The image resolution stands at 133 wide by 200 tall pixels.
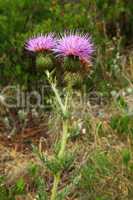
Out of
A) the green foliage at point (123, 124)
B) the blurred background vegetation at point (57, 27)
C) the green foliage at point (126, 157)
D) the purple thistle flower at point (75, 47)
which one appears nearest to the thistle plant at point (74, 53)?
the purple thistle flower at point (75, 47)

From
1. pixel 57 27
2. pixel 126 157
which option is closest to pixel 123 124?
pixel 126 157

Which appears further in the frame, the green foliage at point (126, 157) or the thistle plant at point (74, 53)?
the green foliage at point (126, 157)

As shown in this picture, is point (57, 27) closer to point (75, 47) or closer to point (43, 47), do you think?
point (43, 47)

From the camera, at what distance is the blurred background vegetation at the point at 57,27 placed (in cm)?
505

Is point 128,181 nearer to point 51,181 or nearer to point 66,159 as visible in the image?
point 51,181

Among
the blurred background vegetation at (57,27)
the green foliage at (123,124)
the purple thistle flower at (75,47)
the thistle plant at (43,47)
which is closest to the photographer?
the purple thistle flower at (75,47)

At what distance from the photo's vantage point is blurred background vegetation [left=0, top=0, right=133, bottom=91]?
16.6 ft

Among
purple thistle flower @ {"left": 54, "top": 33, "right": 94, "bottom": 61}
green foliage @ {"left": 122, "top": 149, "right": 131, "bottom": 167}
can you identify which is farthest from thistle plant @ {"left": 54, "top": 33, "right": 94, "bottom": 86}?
green foliage @ {"left": 122, "top": 149, "right": 131, "bottom": 167}

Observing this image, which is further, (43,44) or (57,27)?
(57,27)

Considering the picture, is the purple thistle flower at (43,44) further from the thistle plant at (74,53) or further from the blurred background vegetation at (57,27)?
the blurred background vegetation at (57,27)

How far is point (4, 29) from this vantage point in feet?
16.8

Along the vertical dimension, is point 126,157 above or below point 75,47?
below

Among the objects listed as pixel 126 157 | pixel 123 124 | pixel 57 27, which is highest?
pixel 57 27

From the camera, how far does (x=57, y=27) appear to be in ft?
17.0
